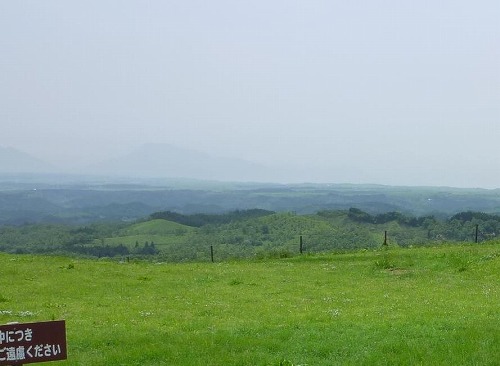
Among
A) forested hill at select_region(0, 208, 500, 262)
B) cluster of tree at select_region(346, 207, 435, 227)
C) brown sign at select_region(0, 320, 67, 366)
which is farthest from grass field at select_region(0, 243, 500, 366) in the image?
cluster of tree at select_region(346, 207, 435, 227)

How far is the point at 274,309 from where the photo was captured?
22.6 m

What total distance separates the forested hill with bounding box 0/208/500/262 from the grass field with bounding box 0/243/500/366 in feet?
142

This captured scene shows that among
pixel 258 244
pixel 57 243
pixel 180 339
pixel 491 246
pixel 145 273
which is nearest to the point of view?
pixel 180 339

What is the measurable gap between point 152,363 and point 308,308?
30.9ft

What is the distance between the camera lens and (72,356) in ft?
49.5

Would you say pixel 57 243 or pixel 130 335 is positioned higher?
pixel 130 335

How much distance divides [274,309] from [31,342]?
13.1 m

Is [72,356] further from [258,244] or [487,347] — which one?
[258,244]

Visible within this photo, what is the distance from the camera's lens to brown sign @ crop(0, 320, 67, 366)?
1045 cm

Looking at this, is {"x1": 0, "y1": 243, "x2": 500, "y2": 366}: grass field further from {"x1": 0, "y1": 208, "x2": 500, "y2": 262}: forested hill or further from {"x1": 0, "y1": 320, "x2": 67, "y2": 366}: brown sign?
{"x1": 0, "y1": 208, "x2": 500, "y2": 262}: forested hill

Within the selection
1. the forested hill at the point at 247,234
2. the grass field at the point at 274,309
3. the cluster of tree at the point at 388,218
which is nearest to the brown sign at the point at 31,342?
the grass field at the point at 274,309

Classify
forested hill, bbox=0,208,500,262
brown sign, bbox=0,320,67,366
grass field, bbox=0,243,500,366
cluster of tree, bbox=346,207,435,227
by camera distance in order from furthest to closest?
cluster of tree, bbox=346,207,435,227 < forested hill, bbox=0,208,500,262 < grass field, bbox=0,243,500,366 < brown sign, bbox=0,320,67,366

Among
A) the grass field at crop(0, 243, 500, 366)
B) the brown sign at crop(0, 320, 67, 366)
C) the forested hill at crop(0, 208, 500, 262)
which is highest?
the brown sign at crop(0, 320, 67, 366)

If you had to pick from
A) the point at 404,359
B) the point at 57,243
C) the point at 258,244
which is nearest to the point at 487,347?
the point at 404,359
